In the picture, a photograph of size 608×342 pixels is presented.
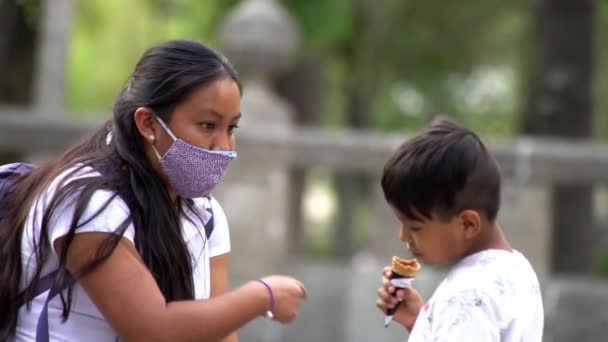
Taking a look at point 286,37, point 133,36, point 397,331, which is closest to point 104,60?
point 133,36

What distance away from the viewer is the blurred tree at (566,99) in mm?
10250

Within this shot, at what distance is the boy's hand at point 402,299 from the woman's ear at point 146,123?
727 mm

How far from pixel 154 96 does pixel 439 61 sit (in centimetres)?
1696

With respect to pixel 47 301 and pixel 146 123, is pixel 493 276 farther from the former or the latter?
pixel 47 301

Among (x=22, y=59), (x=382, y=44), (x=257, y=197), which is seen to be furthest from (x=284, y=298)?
(x=382, y=44)

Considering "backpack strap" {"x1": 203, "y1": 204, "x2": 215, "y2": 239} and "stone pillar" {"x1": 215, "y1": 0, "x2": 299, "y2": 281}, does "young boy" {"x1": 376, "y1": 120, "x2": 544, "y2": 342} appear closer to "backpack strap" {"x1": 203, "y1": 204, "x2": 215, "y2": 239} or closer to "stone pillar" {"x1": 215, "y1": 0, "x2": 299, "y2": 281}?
"backpack strap" {"x1": 203, "y1": 204, "x2": 215, "y2": 239}

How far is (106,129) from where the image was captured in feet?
9.61

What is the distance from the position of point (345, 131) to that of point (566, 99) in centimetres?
241

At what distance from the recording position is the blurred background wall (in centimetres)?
748

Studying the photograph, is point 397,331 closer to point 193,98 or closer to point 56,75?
point 56,75

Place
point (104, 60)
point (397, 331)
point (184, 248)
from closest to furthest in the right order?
point (184, 248) → point (397, 331) → point (104, 60)

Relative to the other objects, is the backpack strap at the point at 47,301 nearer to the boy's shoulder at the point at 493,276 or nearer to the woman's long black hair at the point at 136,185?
the woman's long black hair at the point at 136,185

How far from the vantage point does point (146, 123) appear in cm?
282

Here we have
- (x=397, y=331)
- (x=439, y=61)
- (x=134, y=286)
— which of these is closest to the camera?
(x=134, y=286)
